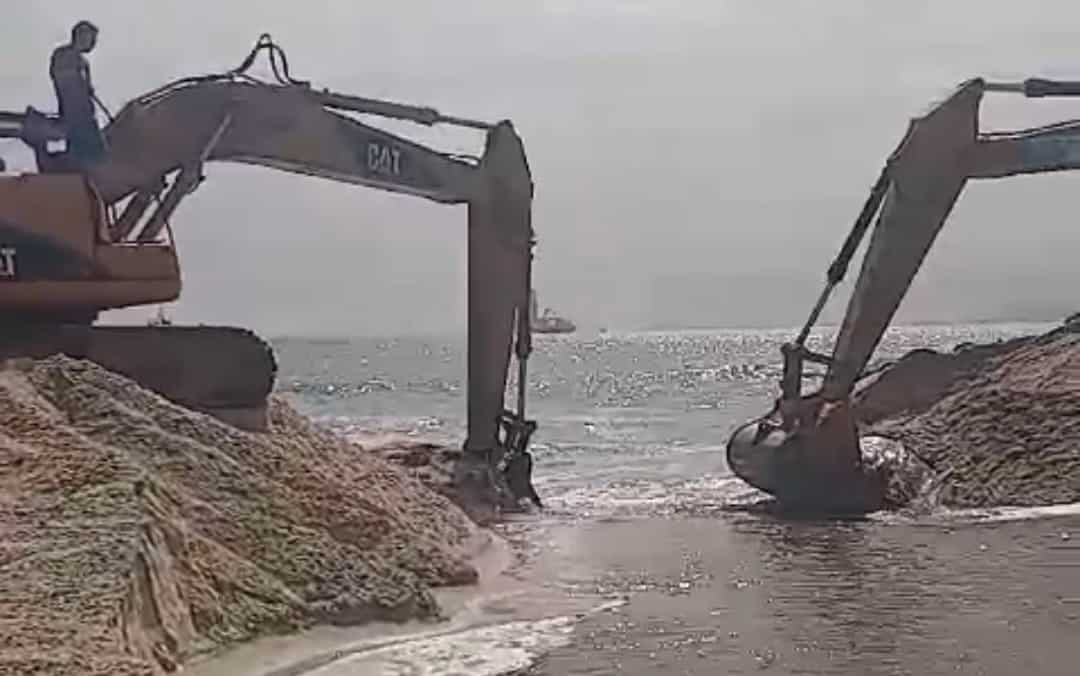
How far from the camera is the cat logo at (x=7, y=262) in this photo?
13.9 m

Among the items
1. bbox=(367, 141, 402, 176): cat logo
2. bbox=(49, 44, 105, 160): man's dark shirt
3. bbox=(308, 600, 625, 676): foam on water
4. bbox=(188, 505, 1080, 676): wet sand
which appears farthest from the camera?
bbox=(367, 141, 402, 176): cat logo

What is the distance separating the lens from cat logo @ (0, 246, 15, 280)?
13.9 m

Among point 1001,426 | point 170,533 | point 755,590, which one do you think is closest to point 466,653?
point 170,533

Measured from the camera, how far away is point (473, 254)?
22078mm

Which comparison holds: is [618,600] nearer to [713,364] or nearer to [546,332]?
[713,364]

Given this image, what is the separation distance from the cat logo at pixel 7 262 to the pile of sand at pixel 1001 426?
13.2 metres

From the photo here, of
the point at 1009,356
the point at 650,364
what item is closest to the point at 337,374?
the point at 650,364

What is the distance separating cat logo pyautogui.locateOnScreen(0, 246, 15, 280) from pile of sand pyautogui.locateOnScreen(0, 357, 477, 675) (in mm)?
1400

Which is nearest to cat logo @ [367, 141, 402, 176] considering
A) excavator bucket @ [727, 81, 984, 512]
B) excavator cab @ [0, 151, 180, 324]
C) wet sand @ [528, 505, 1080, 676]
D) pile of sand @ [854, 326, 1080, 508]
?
wet sand @ [528, 505, 1080, 676]

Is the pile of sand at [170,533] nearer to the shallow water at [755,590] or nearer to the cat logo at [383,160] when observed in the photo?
the shallow water at [755,590]

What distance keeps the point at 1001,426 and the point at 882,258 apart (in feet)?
13.4

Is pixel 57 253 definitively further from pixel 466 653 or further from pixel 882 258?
pixel 882 258

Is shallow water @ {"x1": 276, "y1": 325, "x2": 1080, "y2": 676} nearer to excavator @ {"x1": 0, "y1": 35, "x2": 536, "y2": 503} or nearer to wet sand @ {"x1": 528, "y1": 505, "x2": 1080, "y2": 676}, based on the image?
wet sand @ {"x1": 528, "y1": 505, "x2": 1080, "y2": 676}

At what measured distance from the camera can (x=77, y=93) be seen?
47.4ft
